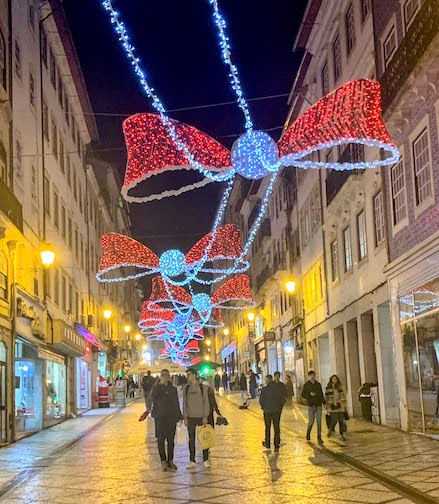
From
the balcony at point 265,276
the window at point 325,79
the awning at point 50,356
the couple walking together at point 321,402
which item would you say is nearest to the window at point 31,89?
the awning at point 50,356

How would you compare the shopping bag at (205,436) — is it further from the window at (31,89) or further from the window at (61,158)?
the window at (61,158)

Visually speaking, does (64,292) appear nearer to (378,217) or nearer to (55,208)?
(55,208)

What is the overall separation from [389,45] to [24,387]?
15.6 m

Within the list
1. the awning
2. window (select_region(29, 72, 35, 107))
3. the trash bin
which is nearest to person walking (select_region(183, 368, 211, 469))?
the trash bin

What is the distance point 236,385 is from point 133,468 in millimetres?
53983

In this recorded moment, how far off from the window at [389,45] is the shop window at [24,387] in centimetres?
1424

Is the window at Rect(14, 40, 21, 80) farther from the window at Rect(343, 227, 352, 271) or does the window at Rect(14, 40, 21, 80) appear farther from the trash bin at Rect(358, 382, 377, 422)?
the trash bin at Rect(358, 382, 377, 422)

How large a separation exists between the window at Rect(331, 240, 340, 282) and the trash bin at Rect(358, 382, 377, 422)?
18.3 ft

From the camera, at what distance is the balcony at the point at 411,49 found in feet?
47.1

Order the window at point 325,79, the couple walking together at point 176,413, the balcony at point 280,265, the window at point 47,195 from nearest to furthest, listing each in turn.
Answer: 1. the couple walking together at point 176,413
2. the window at point 325,79
3. the window at point 47,195
4. the balcony at point 280,265

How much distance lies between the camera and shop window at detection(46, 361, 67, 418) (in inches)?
1124

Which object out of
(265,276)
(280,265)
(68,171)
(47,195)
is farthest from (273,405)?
(265,276)

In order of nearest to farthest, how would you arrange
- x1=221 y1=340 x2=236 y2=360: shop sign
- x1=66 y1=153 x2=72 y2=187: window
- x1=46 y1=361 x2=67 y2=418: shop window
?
x1=46 y1=361 x2=67 y2=418: shop window
x1=66 y1=153 x2=72 y2=187: window
x1=221 y1=340 x2=236 y2=360: shop sign

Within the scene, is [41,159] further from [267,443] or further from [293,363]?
[293,363]
